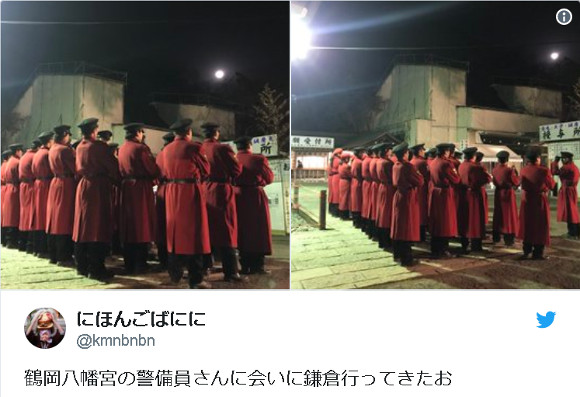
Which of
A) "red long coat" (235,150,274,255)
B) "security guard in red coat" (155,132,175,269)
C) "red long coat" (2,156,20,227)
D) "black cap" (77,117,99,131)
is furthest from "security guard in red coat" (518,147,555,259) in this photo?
"red long coat" (2,156,20,227)

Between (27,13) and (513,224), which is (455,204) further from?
(27,13)

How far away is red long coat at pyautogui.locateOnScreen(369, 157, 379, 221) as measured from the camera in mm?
2487

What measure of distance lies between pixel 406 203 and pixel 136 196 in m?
1.78

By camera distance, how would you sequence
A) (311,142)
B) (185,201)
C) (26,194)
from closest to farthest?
(185,201)
(311,142)
(26,194)

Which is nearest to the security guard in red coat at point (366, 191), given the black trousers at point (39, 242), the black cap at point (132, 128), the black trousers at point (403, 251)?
the black trousers at point (403, 251)

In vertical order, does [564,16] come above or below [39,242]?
above

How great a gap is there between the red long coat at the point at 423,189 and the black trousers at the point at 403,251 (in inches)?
9.3

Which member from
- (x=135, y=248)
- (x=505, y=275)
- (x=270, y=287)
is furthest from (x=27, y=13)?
(x=505, y=275)

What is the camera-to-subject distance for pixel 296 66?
2.22 meters

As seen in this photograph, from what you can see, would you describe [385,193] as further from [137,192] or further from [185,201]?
[137,192]

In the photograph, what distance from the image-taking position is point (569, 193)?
2463mm

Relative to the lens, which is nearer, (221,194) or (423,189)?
(221,194)

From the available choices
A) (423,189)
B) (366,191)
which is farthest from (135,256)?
(423,189)

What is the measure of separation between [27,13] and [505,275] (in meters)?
3.56
